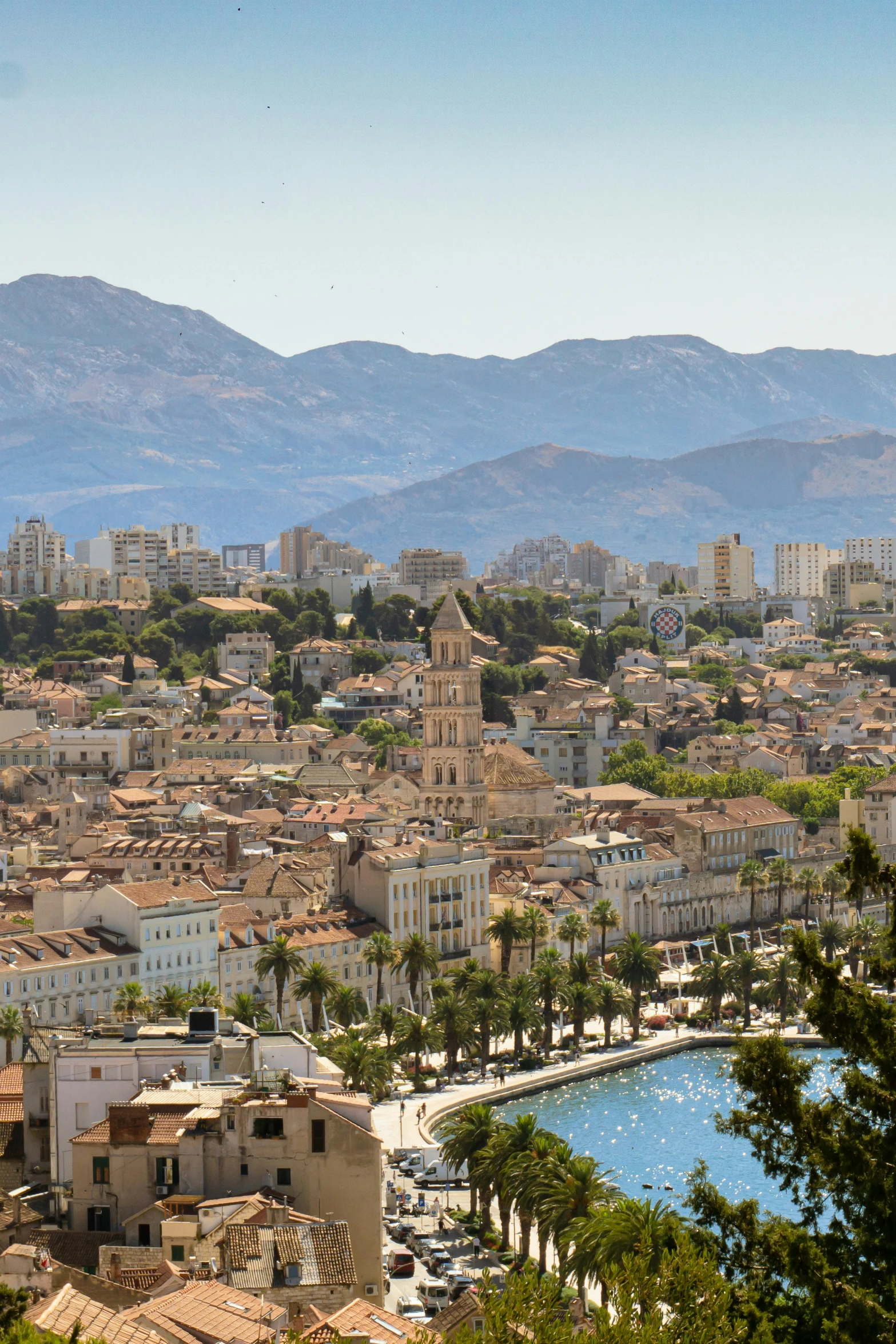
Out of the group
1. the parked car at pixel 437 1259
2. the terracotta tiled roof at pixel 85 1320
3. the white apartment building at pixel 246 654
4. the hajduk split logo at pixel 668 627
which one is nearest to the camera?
the terracotta tiled roof at pixel 85 1320

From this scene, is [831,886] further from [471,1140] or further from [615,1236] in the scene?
[615,1236]

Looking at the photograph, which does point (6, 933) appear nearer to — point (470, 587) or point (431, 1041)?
point (431, 1041)

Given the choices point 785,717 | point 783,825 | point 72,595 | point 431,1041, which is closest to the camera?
point 431,1041

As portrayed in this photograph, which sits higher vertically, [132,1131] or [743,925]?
[132,1131]

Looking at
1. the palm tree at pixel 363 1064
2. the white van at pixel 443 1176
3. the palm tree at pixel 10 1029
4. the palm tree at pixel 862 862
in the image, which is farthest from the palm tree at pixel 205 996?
the palm tree at pixel 862 862

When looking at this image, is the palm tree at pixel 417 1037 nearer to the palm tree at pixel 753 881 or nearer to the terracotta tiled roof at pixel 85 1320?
the palm tree at pixel 753 881

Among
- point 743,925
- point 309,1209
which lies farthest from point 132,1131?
point 743,925
